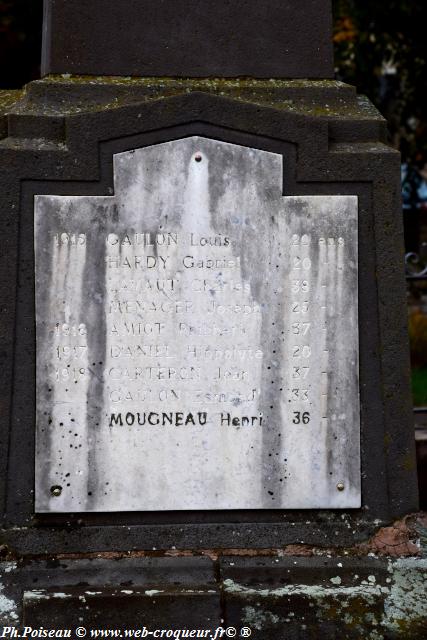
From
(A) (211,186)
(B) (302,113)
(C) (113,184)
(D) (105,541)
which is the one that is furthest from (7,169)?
(D) (105,541)

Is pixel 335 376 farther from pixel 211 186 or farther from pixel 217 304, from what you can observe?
pixel 211 186

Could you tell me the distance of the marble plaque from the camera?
13.0ft

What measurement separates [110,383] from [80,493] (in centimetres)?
43

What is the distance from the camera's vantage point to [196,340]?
158 inches

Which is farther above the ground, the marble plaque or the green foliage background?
the green foliage background

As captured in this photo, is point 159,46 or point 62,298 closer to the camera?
point 62,298

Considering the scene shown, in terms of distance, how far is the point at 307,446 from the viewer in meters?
4.07

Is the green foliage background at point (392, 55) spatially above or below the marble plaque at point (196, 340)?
above

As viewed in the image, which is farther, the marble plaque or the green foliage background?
the green foliage background

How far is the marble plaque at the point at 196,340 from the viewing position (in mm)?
3965

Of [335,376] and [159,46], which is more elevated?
[159,46]

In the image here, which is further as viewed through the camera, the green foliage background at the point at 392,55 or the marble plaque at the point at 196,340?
the green foliage background at the point at 392,55

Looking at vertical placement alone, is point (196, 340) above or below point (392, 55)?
below

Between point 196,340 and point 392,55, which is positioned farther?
point 392,55
